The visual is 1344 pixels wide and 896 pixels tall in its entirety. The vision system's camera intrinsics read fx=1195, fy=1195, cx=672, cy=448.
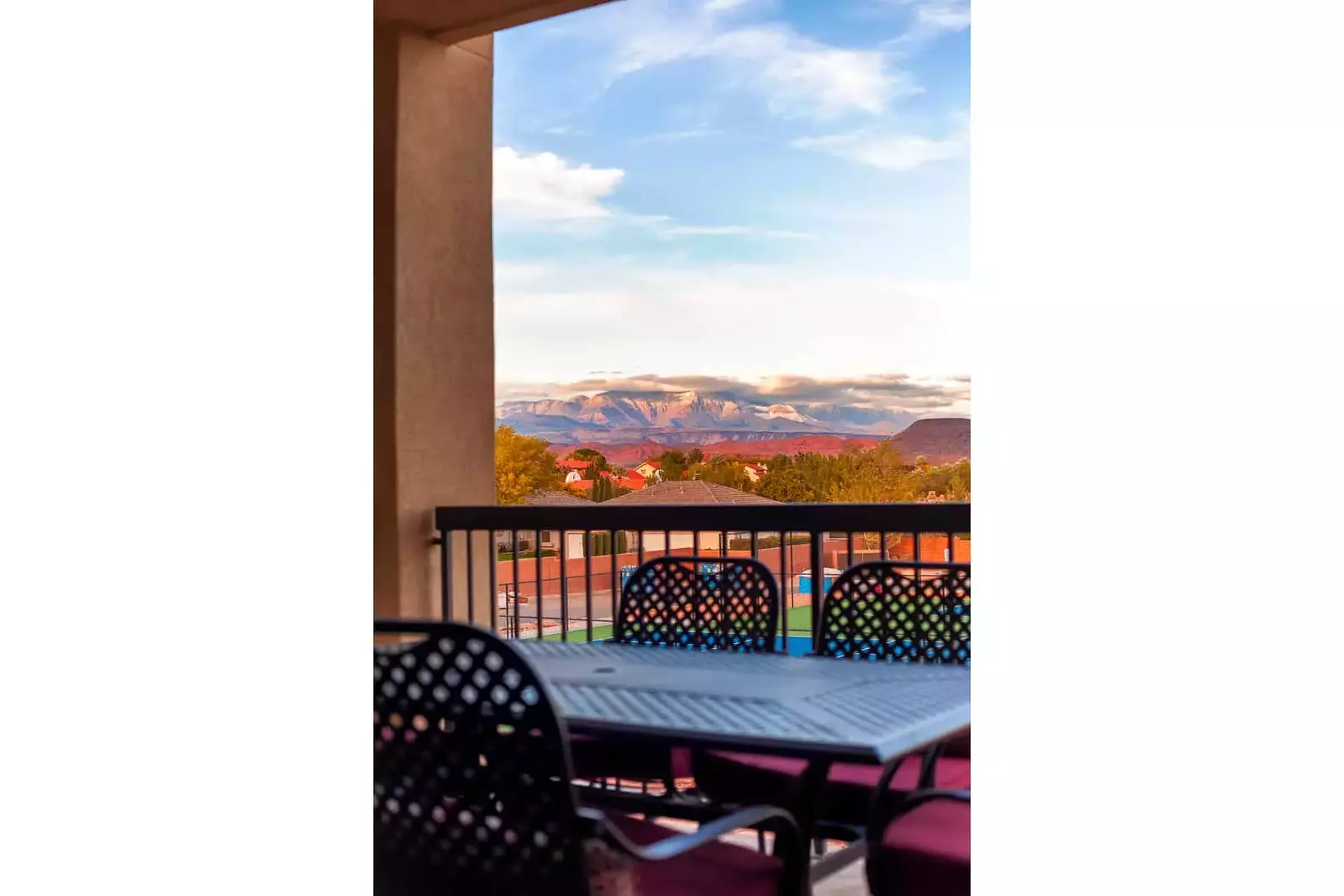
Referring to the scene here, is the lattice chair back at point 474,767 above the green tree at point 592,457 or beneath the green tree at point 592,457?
beneath

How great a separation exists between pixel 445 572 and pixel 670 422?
284 cm

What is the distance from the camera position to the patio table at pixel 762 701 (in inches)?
58.5

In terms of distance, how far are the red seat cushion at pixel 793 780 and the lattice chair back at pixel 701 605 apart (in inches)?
14.8

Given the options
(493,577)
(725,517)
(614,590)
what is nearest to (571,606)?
(493,577)

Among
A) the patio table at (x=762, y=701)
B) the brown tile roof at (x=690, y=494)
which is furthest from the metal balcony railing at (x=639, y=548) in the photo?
the patio table at (x=762, y=701)

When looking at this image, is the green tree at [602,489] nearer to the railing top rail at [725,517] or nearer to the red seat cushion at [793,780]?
the railing top rail at [725,517]

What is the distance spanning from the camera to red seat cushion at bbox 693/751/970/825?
2.31 m

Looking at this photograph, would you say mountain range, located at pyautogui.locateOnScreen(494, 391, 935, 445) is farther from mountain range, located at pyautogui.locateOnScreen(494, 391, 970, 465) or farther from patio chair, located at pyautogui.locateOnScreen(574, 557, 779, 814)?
patio chair, located at pyautogui.locateOnScreen(574, 557, 779, 814)

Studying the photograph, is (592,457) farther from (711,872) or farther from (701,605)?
(711,872)
